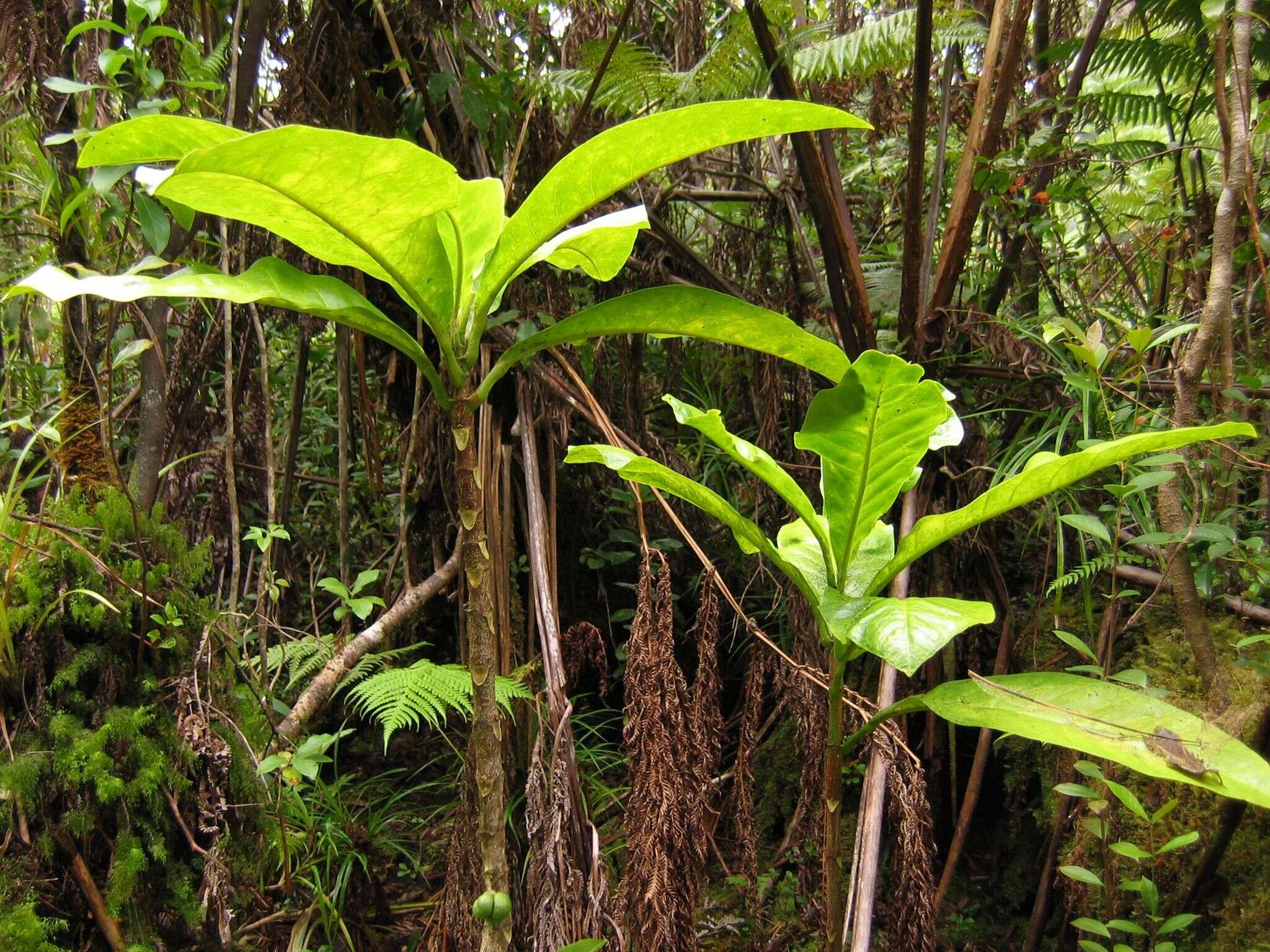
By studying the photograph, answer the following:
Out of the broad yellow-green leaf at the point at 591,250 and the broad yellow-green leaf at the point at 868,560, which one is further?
the broad yellow-green leaf at the point at 868,560

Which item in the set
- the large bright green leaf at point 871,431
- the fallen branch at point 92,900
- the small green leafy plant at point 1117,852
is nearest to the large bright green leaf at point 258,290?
the large bright green leaf at point 871,431

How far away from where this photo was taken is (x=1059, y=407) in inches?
71.5

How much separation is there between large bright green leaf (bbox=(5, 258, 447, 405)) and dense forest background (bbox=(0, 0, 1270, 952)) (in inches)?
6.7

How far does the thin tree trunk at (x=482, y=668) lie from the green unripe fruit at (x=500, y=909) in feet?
0.05

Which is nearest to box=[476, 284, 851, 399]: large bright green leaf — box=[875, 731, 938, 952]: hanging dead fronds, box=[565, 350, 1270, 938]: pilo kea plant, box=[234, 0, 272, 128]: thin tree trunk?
box=[565, 350, 1270, 938]: pilo kea plant

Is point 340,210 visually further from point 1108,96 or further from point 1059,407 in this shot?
point 1108,96

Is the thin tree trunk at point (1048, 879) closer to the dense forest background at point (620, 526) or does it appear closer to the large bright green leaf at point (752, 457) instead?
the dense forest background at point (620, 526)

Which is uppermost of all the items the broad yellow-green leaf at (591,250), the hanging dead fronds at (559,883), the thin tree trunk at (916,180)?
the thin tree trunk at (916,180)

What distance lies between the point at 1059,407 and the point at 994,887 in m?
1.19

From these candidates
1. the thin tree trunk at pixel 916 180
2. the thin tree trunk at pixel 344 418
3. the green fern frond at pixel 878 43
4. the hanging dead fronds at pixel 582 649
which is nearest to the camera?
the hanging dead fronds at pixel 582 649

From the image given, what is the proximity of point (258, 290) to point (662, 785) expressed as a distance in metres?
0.82

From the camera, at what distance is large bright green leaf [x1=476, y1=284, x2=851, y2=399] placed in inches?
35.8

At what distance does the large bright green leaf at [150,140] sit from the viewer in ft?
2.19

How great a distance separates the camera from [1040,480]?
2.58ft
